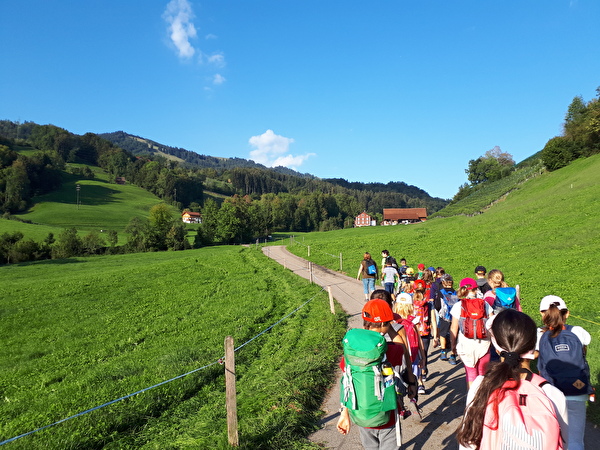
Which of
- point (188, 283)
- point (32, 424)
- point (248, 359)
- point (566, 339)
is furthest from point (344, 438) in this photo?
point (188, 283)

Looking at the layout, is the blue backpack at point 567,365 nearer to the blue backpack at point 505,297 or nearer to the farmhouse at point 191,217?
the blue backpack at point 505,297

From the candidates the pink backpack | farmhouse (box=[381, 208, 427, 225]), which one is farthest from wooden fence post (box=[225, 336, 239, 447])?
farmhouse (box=[381, 208, 427, 225])

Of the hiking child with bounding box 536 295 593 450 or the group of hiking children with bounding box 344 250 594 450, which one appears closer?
the group of hiking children with bounding box 344 250 594 450

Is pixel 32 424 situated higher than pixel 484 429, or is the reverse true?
pixel 484 429

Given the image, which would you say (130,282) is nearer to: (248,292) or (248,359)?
(248,292)

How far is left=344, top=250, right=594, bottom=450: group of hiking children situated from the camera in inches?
87.8

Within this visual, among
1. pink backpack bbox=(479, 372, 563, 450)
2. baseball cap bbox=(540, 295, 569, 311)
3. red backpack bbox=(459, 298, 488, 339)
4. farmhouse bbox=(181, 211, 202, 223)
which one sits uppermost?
farmhouse bbox=(181, 211, 202, 223)

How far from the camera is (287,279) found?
23.1m

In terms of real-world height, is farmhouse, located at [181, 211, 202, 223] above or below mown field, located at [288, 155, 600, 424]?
above

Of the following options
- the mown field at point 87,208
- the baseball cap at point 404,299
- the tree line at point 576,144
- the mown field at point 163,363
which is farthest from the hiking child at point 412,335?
the mown field at point 87,208

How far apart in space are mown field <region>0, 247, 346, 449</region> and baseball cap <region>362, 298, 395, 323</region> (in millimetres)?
2614

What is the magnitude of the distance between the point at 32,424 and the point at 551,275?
768 inches

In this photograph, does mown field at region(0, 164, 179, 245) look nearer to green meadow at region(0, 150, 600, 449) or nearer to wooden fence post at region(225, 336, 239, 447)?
green meadow at region(0, 150, 600, 449)

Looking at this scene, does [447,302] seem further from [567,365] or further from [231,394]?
[231,394]
